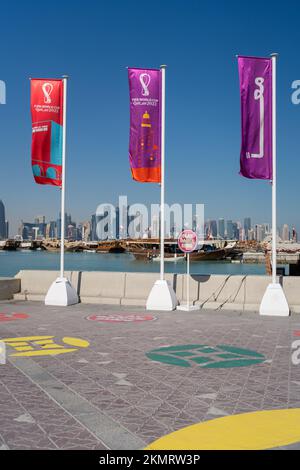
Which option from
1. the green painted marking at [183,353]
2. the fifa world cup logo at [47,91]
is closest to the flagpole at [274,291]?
the green painted marking at [183,353]

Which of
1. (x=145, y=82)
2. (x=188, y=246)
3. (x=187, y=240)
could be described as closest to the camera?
(x=145, y=82)

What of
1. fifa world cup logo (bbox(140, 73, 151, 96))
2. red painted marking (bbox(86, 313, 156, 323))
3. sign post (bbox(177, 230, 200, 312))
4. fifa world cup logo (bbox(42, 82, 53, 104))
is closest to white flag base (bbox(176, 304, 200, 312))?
sign post (bbox(177, 230, 200, 312))

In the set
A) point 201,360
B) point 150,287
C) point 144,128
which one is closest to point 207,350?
point 201,360

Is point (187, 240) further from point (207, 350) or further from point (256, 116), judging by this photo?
point (207, 350)

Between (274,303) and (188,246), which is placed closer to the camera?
(274,303)

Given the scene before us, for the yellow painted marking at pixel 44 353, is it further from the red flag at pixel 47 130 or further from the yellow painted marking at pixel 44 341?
the red flag at pixel 47 130

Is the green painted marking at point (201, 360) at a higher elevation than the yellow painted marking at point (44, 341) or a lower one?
higher

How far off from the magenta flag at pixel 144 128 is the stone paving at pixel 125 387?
522 cm

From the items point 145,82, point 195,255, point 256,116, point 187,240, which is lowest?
point 195,255

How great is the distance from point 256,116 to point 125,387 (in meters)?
9.30

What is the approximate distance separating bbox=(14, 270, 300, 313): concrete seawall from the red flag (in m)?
3.48

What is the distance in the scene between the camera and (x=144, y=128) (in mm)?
14148

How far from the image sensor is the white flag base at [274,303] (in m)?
12.9

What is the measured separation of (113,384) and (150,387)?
0.50m
